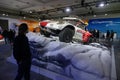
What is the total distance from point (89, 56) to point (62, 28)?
98.9 inches

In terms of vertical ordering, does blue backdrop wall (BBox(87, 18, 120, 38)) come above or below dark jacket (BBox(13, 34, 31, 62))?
above

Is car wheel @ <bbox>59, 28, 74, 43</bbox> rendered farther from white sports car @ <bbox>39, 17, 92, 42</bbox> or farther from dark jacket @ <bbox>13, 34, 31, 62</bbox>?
dark jacket @ <bbox>13, 34, 31, 62</bbox>

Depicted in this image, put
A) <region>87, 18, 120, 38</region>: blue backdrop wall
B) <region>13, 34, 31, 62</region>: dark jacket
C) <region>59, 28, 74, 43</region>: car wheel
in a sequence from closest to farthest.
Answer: <region>13, 34, 31, 62</region>: dark jacket, <region>59, 28, 74, 43</region>: car wheel, <region>87, 18, 120, 38</region>: blue backdrop wall

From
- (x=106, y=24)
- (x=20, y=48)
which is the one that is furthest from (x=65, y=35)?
(x=106, y=24)

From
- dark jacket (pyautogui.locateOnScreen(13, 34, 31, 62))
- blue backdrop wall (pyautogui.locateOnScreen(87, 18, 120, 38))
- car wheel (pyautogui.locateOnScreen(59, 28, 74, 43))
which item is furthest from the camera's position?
blue backdrop wall (pyautogui.locateOnScreen(87, 18, 120, 38))

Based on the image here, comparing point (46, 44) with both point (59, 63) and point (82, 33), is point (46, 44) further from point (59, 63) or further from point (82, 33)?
point (82, 33)

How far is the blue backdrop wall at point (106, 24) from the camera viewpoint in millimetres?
13891

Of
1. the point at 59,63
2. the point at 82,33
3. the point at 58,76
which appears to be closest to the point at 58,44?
the point at 59,63

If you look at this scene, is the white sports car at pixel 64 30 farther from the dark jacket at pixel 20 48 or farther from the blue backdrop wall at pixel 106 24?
the blue backdrop wall at pixel 106 24

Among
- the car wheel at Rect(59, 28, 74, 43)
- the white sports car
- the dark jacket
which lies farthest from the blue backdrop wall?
the dark jacket

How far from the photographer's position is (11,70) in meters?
3.40

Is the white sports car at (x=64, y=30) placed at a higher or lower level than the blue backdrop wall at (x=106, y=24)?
lower

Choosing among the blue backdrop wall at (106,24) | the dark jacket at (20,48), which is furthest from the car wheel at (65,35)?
the blue backdrop wall at (106,24)

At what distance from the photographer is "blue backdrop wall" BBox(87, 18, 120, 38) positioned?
1389cm
